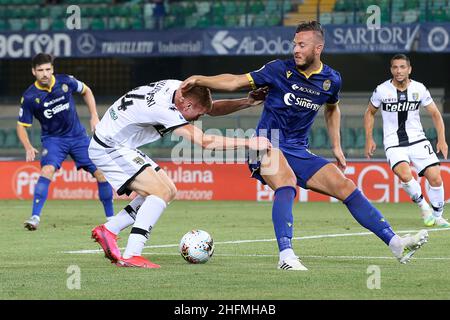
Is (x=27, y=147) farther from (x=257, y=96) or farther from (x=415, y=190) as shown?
(x=257, y=96)

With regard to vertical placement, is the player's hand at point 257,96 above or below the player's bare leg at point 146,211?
above

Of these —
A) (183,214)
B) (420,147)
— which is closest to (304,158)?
(420,147)

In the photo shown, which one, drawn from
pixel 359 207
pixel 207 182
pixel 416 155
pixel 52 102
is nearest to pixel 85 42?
pixel 207 182

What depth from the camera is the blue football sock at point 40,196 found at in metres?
14.6

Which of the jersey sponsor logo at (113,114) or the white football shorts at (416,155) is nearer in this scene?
the jersey sponsor logo at (113,114)

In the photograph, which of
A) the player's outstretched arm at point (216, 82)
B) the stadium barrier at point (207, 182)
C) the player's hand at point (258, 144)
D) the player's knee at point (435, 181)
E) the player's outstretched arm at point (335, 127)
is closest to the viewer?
the player's hand at point (258, 144)

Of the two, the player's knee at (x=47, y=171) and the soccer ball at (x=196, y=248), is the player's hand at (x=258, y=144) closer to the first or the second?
the soccer ball at (x=196, y=248)

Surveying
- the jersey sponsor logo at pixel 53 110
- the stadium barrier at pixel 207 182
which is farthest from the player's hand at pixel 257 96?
the stadium barrier at pixel 207 182

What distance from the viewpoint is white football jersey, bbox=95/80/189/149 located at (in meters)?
9.16

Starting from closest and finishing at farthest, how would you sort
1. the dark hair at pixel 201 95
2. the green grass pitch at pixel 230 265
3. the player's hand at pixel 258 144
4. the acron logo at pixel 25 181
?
1. the green grass pitch at pixel 230 265
2. the player's hand at pixel 258 144
3. the dark hair at pixel 201 95
4. the acron logo at pixel 25 181

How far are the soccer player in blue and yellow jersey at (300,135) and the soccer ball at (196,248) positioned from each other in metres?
0.81

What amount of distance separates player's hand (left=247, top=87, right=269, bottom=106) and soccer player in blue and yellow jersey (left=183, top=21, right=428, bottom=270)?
0.16 ft
